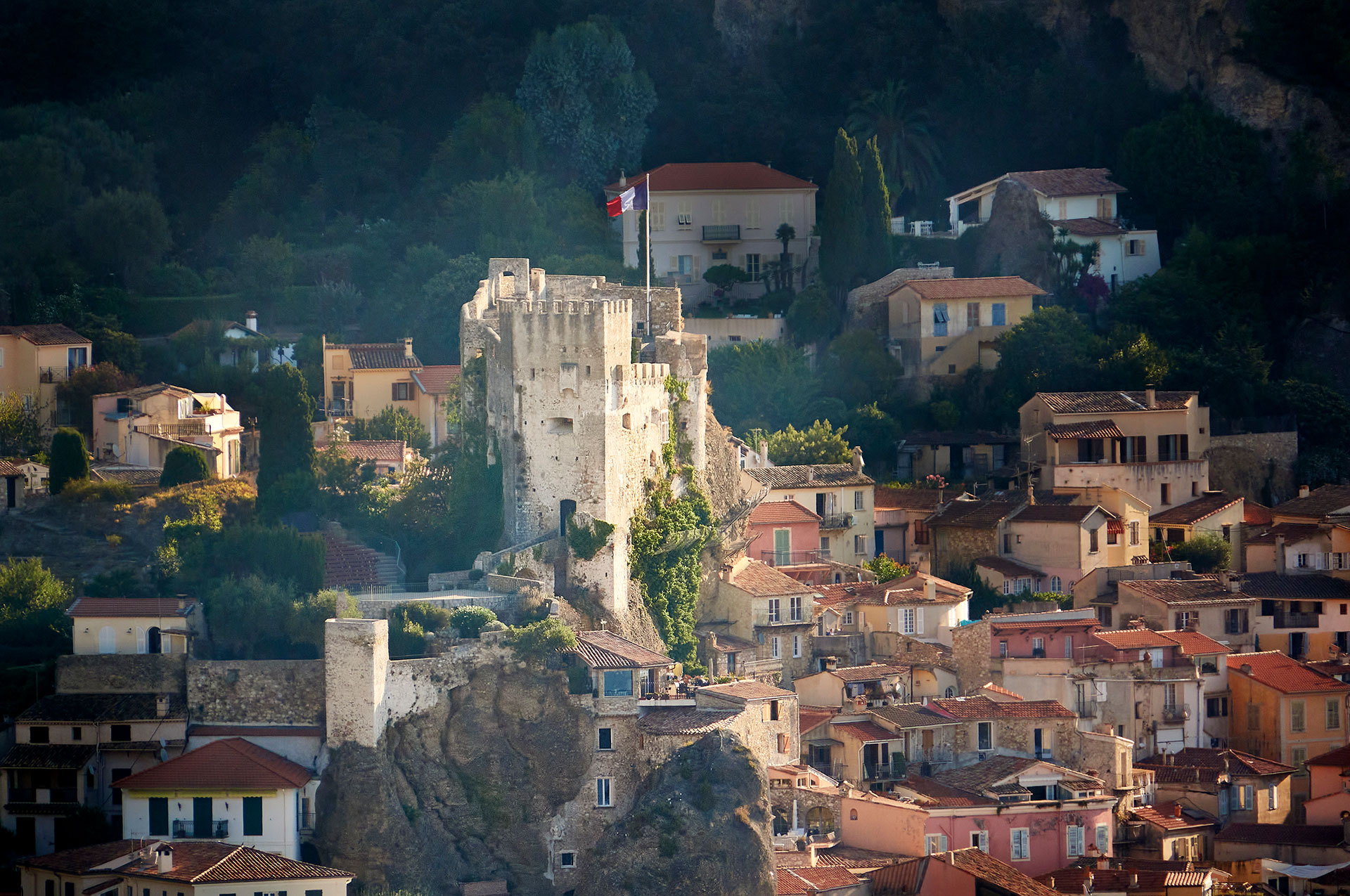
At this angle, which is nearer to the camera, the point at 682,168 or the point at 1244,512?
the point at 1244,512

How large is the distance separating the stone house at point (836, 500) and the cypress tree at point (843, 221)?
412 inches

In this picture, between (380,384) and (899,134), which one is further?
(899,134)

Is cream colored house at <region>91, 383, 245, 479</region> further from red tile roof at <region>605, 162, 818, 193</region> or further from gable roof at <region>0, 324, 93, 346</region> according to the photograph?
red tile roof at <region>605, 162, 818, 193</region>

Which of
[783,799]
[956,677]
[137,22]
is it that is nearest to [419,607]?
[783,799]

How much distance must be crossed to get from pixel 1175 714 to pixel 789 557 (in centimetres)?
1028

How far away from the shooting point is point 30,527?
209 feet

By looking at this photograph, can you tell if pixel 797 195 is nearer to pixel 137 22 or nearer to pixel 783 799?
pixel 137 22

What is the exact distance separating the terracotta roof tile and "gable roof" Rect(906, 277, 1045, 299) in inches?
167

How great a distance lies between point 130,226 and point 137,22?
12986 mm

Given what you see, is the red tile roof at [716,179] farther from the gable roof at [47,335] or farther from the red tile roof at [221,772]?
the red tile roof at [221,772]

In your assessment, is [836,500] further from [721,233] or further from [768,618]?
[721,233]

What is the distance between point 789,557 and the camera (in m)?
69.0

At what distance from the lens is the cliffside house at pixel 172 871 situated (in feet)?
170

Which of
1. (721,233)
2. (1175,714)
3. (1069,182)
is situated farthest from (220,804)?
(1069,182)
